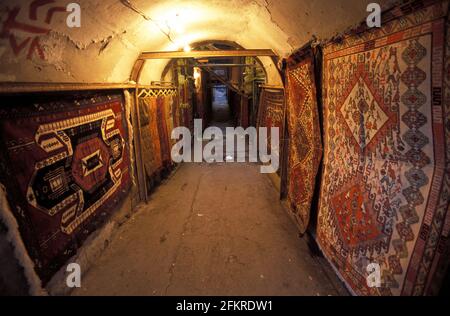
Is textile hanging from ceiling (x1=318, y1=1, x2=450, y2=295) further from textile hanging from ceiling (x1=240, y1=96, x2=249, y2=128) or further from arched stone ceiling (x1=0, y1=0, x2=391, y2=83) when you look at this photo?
textile hanging from ceiling (x1=240, y1=96, x2=249, y2=128)

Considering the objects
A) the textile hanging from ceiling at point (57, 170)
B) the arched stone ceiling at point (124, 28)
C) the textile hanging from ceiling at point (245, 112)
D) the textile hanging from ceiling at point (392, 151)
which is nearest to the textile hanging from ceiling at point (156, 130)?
the arched stone ceiling at point (124, 28)

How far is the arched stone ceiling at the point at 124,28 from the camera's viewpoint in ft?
6.18

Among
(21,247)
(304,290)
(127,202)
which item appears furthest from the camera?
(127,202)

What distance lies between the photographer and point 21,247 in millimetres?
2016

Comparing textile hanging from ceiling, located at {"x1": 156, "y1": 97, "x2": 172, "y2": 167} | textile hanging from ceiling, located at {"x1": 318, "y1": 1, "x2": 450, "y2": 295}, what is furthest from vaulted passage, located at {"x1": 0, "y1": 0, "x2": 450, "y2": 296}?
textile hanging from ceiling, located at {"x1": 156, "y1": 97, "x2": 172, "y2": 167}

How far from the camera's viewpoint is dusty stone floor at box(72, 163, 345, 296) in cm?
275

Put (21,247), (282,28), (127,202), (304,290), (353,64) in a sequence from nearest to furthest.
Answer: (21,247) → (353,64) → (304,290) → (282,28) → (127,202)

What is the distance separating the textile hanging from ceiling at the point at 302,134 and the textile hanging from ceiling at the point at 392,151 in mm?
398

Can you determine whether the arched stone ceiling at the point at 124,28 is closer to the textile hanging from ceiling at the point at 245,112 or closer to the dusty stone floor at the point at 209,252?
the dusty stone floor at the point at 209,252

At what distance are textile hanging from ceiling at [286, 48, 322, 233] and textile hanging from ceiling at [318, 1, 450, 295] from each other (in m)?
0.40

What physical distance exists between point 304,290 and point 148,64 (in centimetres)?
490

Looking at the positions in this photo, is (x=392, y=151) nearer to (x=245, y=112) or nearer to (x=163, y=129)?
(x=163, y=129)
